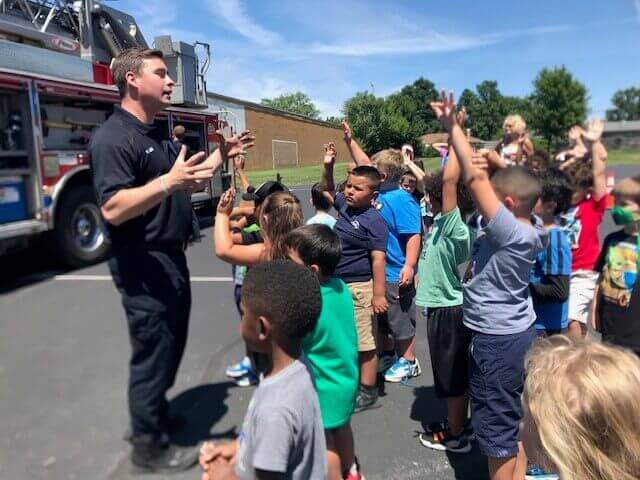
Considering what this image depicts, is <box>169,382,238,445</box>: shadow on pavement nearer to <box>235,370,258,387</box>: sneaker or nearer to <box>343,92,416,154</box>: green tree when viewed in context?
<box>235,370,258,387</box>: sneaker

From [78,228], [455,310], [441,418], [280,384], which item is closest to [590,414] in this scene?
[280,384]

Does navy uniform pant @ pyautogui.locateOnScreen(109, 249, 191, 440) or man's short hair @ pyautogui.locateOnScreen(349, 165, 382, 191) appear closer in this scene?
navy uniform pant @ pyautogui.locateOnScreen(109, 249, 191, 440)

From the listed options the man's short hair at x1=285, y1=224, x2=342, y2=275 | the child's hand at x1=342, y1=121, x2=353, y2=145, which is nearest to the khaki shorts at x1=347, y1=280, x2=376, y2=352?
the man's short hair at x1=285, y1=224, x2=342, y2=275

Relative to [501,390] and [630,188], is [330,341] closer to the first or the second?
[501,390]

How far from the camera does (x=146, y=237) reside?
133cm

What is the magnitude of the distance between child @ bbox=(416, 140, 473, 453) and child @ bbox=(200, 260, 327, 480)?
118cm

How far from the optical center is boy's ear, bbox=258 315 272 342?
4.55 feet

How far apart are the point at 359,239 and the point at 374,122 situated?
1174mm

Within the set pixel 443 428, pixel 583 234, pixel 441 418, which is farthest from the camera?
pixel 583 234

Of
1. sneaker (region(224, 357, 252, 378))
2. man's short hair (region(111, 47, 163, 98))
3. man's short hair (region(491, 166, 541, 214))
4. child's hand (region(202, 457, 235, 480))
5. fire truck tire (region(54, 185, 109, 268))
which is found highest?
man's short hair (region(111, 47, 163, 98))

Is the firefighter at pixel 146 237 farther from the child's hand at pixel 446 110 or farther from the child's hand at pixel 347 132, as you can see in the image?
the child's hand at pixel 446 110

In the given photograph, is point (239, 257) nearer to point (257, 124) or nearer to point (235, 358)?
point (235, 358)

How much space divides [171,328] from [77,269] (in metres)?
0.44

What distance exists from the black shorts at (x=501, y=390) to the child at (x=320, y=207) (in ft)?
3.81
